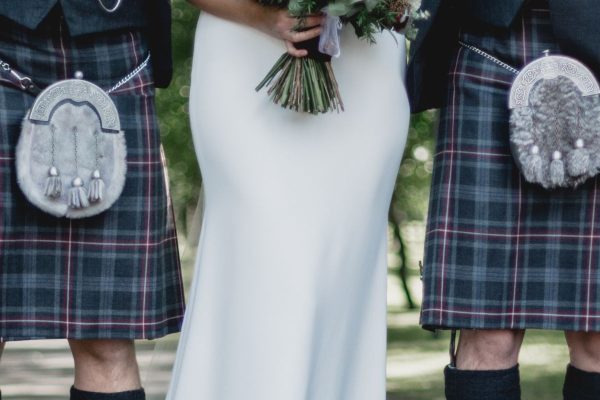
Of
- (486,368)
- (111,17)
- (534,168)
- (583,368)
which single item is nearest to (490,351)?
(486,368)

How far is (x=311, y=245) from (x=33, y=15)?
993 mm

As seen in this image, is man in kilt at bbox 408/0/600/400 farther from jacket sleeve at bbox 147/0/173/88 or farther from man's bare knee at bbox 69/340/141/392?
man's bare knee at bbox 69/340/141/392

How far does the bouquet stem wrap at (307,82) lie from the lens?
4270 millimetres

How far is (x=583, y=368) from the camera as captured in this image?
185 inches

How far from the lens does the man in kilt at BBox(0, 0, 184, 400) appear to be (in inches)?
170

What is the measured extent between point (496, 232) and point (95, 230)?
3.87ft

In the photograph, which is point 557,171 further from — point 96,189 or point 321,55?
point 96,189

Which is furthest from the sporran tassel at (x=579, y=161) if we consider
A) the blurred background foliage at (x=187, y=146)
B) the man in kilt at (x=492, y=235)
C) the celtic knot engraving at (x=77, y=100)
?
the blurred background foliage at (x=187, y=146)

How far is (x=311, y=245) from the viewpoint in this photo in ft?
14.3

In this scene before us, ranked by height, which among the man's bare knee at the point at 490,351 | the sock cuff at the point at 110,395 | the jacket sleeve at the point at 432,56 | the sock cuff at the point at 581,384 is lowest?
the sock cuff at the point at 110,395

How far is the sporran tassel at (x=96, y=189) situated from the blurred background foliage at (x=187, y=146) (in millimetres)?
6409

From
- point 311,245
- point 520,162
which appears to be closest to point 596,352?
point 520,162

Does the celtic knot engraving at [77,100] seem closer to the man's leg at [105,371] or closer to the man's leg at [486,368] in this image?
the man's leg at [105,371]

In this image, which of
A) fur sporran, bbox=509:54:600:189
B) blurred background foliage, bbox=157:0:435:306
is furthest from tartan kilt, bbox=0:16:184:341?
blurred background foliage, bbox=157:0:435:306
